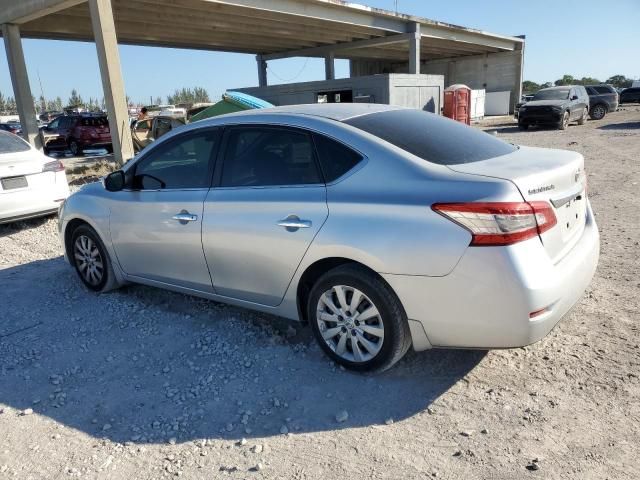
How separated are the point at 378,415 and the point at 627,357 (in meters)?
1.68

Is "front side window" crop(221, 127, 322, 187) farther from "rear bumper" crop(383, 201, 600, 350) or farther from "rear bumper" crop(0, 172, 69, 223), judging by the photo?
"rear bumper" crop(0, 172, 69, 223)

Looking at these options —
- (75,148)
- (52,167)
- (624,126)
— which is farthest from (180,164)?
(624,126)

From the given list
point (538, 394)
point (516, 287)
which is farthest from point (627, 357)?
point (516, 287)

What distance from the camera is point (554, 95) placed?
2212cm

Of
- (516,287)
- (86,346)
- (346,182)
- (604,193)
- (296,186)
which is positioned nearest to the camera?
(516,287)

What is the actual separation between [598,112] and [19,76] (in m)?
26.2

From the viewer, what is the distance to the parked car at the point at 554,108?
21016 mm

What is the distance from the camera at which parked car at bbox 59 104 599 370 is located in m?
2.64

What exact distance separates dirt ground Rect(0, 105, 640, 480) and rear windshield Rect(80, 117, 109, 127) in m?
17.3

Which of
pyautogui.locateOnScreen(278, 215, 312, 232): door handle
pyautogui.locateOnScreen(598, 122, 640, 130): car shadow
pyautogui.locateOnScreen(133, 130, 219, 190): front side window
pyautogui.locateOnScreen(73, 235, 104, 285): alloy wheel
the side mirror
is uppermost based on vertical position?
pyautogui.locateOnScreen(133, 130, 219, 190): front side window

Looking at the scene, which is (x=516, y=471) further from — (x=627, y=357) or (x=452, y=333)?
(x=627, y=357)

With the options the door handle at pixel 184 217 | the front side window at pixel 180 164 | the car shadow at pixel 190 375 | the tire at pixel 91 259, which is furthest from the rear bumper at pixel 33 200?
the door handle at pixel 184 217

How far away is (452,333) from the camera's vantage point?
2.79 meters

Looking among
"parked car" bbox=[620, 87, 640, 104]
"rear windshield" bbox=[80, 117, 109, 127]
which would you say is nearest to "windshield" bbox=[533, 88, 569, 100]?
"parked car" bbox=[620, 87, 640, 104]
